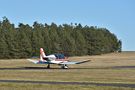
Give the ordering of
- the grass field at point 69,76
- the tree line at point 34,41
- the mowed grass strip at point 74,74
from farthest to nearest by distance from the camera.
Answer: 1. the tree line at point 34,41
2. the mowed grass strip at point 74,74
3. the grass field at point 69,76

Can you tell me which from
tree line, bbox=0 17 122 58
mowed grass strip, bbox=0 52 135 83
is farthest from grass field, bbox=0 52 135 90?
tree line, bbox=0 17 122 58

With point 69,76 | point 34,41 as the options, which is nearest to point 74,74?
point 69,76

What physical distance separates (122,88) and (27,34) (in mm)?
135960

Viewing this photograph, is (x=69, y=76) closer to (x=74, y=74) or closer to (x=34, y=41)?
(x=74, y=74)

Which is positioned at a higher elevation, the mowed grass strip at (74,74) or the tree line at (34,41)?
the tree line at (34,41)

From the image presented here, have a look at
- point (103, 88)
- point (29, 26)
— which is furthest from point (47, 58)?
point (29, 26)

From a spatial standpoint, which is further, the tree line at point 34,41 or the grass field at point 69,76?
the tree line at point 34,41

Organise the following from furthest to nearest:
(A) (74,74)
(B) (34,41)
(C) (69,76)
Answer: (B) (34,41)
(A) (74,74)
(C) (69,76)

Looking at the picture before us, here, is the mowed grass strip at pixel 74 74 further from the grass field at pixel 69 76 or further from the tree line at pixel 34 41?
the tree line at pixel 34 41

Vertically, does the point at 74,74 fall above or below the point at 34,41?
below

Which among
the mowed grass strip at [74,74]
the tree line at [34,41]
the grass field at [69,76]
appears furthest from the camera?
the tree line at [34,41]

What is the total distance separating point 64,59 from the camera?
255 feet

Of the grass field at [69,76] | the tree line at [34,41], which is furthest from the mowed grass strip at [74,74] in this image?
the tree line at [34,41]

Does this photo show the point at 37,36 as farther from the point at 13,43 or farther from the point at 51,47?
the point at 13,43
